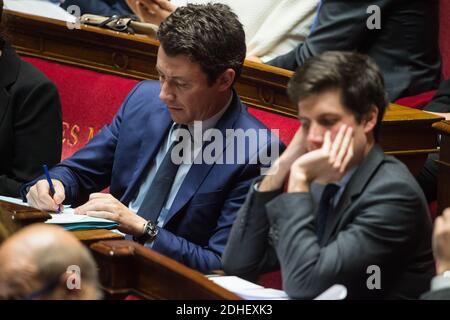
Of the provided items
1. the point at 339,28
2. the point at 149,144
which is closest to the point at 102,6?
the point at 339,28

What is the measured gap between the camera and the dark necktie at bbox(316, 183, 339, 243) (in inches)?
62.7

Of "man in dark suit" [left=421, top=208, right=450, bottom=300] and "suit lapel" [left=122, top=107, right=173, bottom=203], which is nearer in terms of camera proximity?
"man in dark suit" [left=421, top=208, right=450, bottom=300]

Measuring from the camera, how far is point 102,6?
11.2 ft

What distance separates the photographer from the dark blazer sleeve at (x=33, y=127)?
2.34 meters

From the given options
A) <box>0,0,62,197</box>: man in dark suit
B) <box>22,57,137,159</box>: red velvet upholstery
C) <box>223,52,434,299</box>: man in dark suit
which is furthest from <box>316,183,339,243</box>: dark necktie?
<box>22,57,137,159</box>: red velvet upholstery

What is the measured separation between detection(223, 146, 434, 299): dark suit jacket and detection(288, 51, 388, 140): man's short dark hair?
81 mm

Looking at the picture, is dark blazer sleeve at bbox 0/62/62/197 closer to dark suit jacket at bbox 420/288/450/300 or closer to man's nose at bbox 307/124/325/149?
man's nose at bbox 307/124/325/149

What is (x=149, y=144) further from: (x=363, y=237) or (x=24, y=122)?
(x=363, y=237)

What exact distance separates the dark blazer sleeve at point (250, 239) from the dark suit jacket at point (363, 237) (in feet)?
0.20

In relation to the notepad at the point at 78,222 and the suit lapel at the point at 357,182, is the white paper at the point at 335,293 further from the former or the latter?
the notepad at the point at 78,222

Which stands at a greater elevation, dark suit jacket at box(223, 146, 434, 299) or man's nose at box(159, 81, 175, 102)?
man's nose at box(159, 81, 175, 102)

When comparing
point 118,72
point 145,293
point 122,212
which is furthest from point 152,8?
point 145,293

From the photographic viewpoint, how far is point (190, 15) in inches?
77.5
